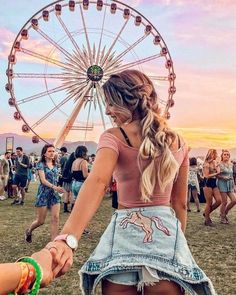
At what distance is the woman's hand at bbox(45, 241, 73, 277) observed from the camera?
169 cm

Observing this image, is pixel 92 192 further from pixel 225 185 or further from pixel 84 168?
pixel 225 185

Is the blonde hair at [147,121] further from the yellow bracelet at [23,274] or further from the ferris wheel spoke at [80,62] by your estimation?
the ferris wheel spoke at [80,62]

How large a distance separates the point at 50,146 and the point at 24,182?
267 inches

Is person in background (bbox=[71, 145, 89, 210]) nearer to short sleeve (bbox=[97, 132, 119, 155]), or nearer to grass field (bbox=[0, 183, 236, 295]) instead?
grass field (bbox=[0, 183, 236, 295])

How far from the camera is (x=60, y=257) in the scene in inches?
68.2

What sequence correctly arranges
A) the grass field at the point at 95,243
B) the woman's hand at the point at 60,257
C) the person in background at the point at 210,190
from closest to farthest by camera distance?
1. the woman's hand at the point at 60,257
2. the grass field at the point at 95,243
3. the person in background at the point at 210,190

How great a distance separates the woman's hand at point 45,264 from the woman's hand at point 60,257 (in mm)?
46

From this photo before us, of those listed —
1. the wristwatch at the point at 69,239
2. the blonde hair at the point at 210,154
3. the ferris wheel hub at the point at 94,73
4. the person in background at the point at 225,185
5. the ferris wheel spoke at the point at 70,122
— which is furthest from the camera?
the ferris wheel spoke at the point at 70,122

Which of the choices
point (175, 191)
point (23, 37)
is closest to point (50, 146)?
point (175, 191)

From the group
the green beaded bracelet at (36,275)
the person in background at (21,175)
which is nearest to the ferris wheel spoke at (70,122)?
the person in background at (21,175)

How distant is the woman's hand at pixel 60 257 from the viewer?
1.69m

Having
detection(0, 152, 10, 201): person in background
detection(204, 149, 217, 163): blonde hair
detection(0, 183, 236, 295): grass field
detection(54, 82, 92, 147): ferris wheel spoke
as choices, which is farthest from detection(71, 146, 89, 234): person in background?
detection(54, 82, 92, 147): ferris wheel spoke

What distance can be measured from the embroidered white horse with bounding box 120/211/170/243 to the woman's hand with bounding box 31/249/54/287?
504 mm

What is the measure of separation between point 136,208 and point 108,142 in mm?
348
